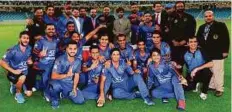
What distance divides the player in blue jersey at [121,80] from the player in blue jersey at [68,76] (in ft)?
1.50

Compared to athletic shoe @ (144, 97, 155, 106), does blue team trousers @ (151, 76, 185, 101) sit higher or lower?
higher

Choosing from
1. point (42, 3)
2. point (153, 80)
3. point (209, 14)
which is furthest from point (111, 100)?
point (42, 3)

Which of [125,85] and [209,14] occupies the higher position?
[209,14]

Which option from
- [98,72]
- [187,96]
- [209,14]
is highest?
[209,14]

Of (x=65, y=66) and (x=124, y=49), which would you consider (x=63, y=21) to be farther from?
(x=65, y=66)

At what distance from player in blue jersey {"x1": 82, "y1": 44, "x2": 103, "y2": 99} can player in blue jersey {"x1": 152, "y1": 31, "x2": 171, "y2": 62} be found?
4.18 ft

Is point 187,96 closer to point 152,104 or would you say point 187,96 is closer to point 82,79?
→ point 152,104

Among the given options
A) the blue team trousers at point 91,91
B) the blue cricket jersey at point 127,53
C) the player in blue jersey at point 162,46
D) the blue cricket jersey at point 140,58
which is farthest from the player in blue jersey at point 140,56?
the blue team trousers at point 91,91

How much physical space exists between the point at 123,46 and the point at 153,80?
3.37 feet

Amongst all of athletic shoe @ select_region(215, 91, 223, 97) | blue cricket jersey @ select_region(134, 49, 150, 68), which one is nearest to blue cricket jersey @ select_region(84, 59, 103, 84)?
blue cricket jersey @ select_region(134, 49, 150, 68)

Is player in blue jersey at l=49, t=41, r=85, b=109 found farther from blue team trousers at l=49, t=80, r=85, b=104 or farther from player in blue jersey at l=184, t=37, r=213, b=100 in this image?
player in blue jersey at l=184, t=37, r=213, b=100

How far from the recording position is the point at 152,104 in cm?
714

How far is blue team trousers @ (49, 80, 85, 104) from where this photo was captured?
6.92 meters

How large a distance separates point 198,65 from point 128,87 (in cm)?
140
